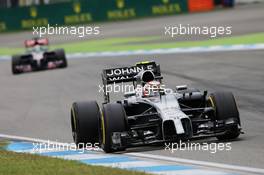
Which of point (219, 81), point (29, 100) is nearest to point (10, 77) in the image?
point (29, 100)

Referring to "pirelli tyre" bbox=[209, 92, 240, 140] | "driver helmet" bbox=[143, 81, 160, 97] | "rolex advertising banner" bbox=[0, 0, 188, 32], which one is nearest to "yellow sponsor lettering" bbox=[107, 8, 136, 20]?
"rolex advertising banner" bbox=[0, 0, 188, 32]

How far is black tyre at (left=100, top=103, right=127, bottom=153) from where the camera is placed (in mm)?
11078

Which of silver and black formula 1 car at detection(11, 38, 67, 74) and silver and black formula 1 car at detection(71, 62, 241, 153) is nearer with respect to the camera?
silver and black formula 1 car at detection(71, 62, 241, 153)

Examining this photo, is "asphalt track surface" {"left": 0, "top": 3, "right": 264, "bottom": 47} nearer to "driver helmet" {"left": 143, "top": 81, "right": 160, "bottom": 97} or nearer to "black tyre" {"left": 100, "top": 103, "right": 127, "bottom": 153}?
"driver helmet" {"left": 143, "top": 81, "right": 160, "bottom": 97}

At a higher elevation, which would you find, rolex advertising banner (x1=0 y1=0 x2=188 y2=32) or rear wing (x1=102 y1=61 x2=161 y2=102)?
rear wing (x1=102 y1=61 x2=161 y2=102)

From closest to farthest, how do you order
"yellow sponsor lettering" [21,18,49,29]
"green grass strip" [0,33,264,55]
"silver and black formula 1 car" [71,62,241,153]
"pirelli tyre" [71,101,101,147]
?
"silver and black formula 1 car" [71,62,241,153], "pirelli tyre" [71,101,101,147], "green grass strip" [0,33,264,55], "yellow sponsor lettering" [21,18,49,29]

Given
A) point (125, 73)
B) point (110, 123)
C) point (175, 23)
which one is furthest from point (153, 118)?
point (175, 23)

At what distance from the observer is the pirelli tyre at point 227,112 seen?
11352mm

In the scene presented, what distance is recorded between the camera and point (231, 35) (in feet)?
109

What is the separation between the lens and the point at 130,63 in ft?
84.9

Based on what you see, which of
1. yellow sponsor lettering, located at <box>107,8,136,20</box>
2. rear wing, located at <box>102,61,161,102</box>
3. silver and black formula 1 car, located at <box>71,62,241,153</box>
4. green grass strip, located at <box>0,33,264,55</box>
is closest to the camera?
silver and black formula 1 car, located at <box>71,62,241,153</box>

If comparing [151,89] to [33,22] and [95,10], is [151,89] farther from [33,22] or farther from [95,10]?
[33,22]

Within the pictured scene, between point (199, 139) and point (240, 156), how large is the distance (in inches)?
55.1

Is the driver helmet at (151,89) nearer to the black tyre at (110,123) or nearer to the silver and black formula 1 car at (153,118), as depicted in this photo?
the silver and black formula 1 car at (153,118)
